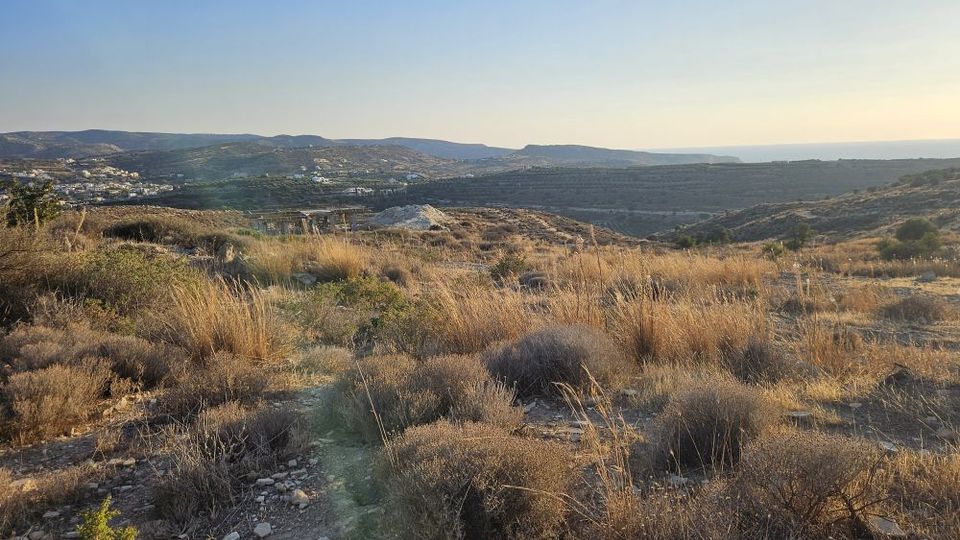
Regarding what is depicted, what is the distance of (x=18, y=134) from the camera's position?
514 feet

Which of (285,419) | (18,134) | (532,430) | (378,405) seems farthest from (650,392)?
(18,134)

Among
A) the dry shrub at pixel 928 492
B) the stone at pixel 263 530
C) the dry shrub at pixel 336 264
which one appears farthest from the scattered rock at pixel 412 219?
the dry shrub at pixel 928 492

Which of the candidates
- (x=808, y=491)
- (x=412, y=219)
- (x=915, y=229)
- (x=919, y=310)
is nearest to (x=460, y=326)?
(x=808, y=491)

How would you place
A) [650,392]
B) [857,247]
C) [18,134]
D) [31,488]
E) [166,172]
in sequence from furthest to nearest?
[18,134] < [166,172] < [857,247] < [650,392] < [31,488]

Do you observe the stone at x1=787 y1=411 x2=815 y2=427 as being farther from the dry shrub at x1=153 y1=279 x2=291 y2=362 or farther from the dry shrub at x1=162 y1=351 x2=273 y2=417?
the dry shrub at x1=153 y1=279 x2=291 y2=362

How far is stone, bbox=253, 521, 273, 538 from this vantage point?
99.2 inches

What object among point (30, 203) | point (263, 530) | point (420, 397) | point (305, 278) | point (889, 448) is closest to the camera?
point (263, 530)

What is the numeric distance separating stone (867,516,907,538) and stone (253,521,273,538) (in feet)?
8.26

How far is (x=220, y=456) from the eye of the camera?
296 centimetres

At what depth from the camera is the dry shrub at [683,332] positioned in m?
4.95

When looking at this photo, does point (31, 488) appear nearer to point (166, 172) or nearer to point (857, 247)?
point (857, 247)

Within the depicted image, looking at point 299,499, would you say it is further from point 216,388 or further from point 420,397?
point 216,388

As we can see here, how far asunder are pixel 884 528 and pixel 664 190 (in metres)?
69.6

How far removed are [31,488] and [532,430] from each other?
8.82ft
